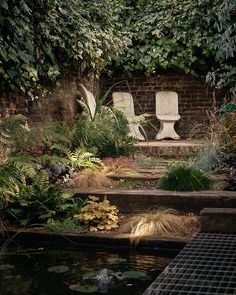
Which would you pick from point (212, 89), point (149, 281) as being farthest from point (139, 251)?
point (212, 89)

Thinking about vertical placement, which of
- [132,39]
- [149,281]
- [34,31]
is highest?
[132,39]

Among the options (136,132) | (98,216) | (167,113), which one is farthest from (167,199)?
(167,113)

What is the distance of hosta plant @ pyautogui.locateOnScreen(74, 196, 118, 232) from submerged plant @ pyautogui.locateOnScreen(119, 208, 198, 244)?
0.47 ft

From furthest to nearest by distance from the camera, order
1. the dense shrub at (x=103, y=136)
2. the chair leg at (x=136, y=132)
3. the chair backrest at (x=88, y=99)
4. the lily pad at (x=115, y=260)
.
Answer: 1. the chair leg at (x=136, y=132)
2. the chair backrest at (x=88, y=99)
3. the dense shrub at (x=103, y=136)
4. the lily pad at (x=115, y=260)

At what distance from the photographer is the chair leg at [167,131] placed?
413 inches

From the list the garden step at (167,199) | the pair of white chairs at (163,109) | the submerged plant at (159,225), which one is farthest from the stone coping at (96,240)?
the pair of white chairs at (163,109)

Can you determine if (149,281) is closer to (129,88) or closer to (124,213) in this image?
(124,213)

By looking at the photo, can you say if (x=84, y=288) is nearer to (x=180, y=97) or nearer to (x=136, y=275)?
(x=136, y=275)

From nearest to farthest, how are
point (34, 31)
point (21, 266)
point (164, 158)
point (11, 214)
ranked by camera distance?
point (21, 266) < point (11, 214) < point (34, 31) < point (164, 158)

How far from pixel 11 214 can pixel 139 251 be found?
157 cm

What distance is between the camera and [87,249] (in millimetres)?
4391

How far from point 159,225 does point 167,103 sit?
6534 mm

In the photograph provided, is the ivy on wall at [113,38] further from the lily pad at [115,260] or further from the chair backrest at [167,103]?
the lily pad at [115,260]

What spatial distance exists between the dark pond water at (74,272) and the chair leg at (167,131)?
646cm
